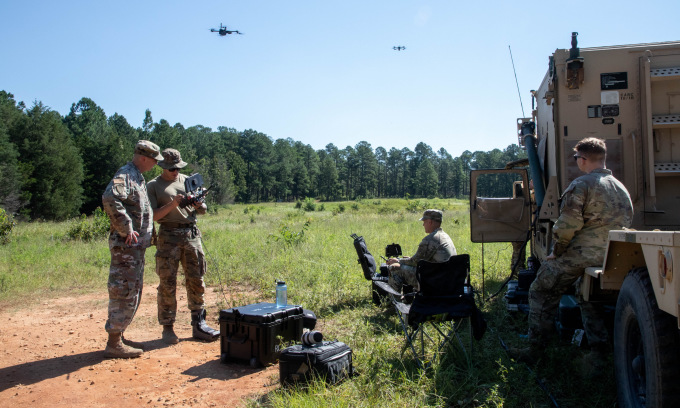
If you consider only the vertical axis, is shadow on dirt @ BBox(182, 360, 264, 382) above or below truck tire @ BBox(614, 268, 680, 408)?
below

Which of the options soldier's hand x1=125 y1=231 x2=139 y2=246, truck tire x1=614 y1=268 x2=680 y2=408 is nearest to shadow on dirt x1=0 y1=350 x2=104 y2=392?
soldier's hand x1=125 y1=231 x2=139 y2=246

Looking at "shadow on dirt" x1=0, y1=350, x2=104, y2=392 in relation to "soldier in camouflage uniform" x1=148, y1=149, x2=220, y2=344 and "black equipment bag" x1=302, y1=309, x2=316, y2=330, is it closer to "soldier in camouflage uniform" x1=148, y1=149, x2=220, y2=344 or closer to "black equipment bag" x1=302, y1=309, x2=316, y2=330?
"soldier in camouflage uniform" x1=148, y1=149, x2=220, y2=344

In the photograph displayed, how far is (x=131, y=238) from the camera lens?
14.7ft

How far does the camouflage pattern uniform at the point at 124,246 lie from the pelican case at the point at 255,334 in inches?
37.1

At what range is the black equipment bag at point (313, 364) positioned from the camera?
12.1ft

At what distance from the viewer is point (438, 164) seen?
101m

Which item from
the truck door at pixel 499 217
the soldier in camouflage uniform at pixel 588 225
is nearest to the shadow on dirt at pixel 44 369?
the soldier in camouflage uniform at pixel 588 225

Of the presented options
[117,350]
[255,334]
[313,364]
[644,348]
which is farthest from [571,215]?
[117,350]

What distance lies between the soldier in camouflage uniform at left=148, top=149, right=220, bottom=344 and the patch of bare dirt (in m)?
0.21

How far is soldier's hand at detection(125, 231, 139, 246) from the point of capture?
447 cm

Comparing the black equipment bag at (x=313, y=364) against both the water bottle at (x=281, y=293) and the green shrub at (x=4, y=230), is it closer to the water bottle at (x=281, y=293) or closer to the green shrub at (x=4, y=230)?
the water bottle at (x=281, y=293)

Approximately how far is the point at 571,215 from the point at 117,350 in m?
4.25

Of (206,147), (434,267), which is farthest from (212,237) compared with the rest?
(206,147)

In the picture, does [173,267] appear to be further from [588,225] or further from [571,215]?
[588,225]
